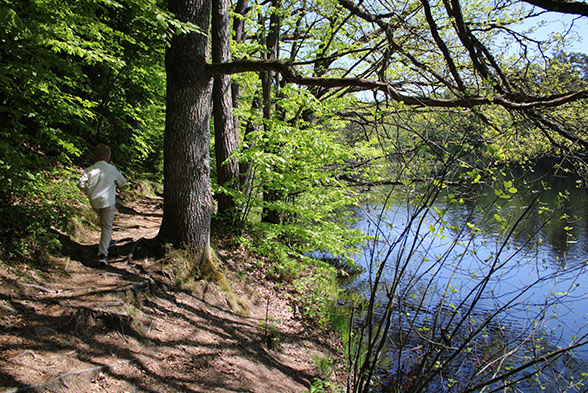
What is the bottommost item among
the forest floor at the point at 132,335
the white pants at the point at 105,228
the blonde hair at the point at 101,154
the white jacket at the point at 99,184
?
the forest floor at the point at 132,335

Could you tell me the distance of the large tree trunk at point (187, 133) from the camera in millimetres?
4652

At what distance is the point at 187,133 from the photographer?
475cm

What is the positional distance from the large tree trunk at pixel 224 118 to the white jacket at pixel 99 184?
2.32 meters

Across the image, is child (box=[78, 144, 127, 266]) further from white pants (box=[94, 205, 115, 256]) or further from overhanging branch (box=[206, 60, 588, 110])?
overhanging branch (box=[206, 60, 588, 110])

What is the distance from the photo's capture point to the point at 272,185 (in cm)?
652

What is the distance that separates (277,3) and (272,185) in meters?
4.79

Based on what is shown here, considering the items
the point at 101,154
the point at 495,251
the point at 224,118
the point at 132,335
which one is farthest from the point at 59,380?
the point at 224,118

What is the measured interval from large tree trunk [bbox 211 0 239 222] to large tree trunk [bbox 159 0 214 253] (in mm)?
1714

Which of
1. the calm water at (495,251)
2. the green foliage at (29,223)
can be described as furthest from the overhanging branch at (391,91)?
the green foliage at (29,223)

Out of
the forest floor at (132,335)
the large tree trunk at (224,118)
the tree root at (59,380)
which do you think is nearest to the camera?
the tree root at (59,380)

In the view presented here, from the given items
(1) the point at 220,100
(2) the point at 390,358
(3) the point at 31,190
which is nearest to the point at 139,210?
(1) the point at 220,100

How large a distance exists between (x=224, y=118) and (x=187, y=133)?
2412mm

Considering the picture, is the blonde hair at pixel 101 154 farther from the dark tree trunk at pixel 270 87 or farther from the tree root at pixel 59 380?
the dark tree trunk at pixel 270 87

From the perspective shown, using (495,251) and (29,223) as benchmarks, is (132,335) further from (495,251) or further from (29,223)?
(495,251)
